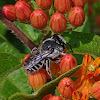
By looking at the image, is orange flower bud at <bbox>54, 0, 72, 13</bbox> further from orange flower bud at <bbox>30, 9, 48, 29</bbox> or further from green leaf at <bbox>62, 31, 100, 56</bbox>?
green leaf at <bbox>62, 31, 100, 56</bbox>

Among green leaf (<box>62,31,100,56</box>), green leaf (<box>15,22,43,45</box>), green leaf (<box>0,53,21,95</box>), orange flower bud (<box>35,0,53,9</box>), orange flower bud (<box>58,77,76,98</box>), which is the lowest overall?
green leaf (<box>62,31,100,56</box>)

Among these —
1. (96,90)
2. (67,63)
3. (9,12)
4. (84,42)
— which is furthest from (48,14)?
(96,90)

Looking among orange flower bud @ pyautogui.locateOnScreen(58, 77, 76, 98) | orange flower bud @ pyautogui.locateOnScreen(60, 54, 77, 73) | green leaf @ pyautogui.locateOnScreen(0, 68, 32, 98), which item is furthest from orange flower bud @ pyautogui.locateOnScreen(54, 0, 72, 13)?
green leaf @ pyautogui.locateOnScreen(0, 68, 32, 98)

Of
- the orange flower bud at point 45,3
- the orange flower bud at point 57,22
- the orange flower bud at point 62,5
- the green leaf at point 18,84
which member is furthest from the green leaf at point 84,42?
the orange flower bud at point 45,3

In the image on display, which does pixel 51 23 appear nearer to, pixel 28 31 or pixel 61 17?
pixel 61 17

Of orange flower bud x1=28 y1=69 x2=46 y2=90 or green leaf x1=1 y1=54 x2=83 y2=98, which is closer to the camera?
orange flower bud x1=28 y1=69 x2=46 y2=90

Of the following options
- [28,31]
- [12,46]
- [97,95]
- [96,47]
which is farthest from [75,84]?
[12,46]
